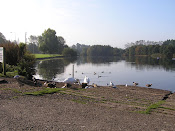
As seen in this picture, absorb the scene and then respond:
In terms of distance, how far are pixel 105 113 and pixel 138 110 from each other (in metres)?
1.37

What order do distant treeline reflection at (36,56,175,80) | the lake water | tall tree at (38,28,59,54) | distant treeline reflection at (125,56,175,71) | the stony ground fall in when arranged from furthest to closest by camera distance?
tall tree at (38,28,59,54), distant treeline reflection at (125,56,175,71), distant treeline reflection at (36,56,175,80), the lake water, the stony ground

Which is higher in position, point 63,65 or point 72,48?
point 72,48

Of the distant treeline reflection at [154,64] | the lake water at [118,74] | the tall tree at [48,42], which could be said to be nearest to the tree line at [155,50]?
the distant treeline reflection at [154,64]

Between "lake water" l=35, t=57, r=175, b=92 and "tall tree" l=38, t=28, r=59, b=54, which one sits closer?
"lake water" l=35, t=57, r=175, b=92

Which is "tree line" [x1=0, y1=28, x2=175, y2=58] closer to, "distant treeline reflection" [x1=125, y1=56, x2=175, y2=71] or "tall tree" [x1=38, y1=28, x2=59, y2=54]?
"tall tree" [x1=38, y1=28, x2=59, y2=54]

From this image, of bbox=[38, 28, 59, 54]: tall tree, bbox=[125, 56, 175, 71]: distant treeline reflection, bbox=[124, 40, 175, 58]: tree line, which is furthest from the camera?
bbox=[124, 40, 175, 58]: tree line

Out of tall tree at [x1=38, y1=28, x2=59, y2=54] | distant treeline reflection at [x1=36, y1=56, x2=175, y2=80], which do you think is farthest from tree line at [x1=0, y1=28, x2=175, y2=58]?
distant treeline reflection at [x1=36, y1=56, x2=175, y2=80]

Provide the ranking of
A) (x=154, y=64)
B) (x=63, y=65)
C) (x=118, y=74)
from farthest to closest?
(x=154, y=64), (x=63, y=65), (x=118, y=74)

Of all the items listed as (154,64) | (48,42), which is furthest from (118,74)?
(48,42)

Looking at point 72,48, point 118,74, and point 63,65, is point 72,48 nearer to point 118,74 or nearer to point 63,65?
point 63,65

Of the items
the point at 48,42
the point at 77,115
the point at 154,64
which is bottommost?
the point at 77,115

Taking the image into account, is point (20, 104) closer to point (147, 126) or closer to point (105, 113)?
point (105, 113)

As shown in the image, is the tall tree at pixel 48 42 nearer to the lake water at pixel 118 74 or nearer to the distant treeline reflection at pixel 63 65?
the distant treeline reflection at pixel 63 65

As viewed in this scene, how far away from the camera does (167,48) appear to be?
380ft
